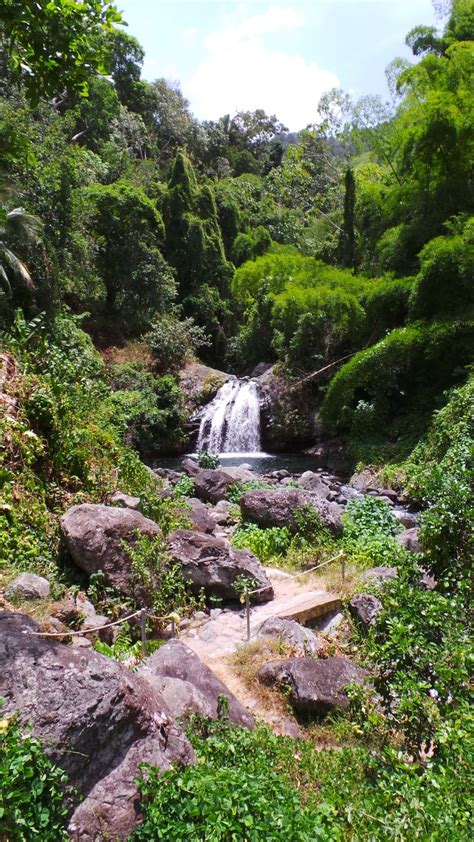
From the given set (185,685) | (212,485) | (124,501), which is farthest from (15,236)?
(185,685)

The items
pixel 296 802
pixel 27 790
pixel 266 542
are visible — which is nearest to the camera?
pixel 27 790

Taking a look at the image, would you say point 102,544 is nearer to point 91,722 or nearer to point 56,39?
point 91,722

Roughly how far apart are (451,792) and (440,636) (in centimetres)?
109

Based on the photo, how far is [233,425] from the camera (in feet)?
59.3

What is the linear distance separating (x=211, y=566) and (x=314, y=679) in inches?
92.0

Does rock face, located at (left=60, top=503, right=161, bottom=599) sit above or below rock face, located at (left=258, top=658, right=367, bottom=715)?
above

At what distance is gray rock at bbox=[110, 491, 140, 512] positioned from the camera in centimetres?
678

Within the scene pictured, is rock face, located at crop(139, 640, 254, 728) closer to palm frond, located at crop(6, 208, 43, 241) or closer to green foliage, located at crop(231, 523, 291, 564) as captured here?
green foliage, located at crop(231, 523, 291, 564)

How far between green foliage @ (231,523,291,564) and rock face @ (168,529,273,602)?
1.30 meters

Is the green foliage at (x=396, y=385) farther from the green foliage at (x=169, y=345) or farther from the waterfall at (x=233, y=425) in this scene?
the green foliage at (x=169, y=345)

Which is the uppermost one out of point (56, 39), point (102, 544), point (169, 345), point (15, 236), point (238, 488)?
point (15, 236)

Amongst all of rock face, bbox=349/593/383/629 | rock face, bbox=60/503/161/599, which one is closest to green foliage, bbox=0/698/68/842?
rock face, bbox=60/503/161/599

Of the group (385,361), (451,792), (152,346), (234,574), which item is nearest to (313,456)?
(385,361)

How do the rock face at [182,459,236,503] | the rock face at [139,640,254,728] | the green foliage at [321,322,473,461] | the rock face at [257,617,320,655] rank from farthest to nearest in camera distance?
the green foliage at [321,322,473,461] < the rock face at [182,459,236,503] < the rock face at [257,617,320,655] < the rock face at [139,640,254,728]
